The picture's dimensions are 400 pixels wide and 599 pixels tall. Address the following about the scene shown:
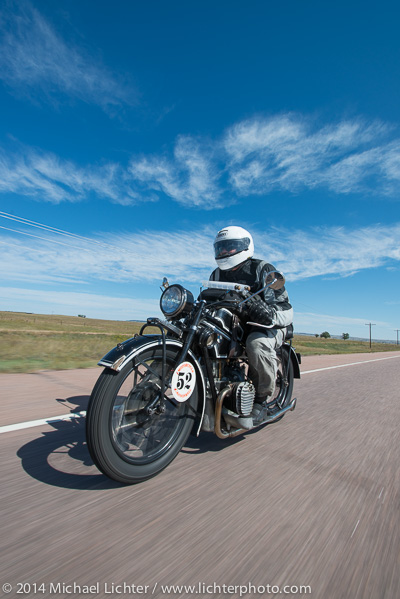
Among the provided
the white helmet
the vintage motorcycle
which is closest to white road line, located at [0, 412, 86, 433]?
the vintage motorcycle

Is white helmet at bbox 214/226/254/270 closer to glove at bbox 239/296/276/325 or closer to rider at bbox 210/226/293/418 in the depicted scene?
rider at bbox 210/226/293/418

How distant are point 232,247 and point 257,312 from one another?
2.44 feet

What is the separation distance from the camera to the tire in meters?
1.92

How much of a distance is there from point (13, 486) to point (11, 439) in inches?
34.8

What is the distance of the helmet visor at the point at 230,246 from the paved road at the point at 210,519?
1731mm

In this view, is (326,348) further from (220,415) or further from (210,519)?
(210,519)

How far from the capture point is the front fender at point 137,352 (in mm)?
2000

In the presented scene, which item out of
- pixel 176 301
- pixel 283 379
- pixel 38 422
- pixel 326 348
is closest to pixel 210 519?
pixel 176 301

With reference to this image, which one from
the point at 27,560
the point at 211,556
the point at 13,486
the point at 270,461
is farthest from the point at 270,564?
the point at 13,486

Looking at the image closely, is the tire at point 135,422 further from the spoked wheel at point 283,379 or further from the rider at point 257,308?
the spoked wheel at point 283,379

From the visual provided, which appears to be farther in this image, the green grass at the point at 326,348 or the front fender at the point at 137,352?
the green grass at the point at 326,348

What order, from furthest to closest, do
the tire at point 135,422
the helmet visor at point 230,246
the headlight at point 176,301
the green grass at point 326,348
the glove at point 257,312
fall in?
the green grass at point 326,348 < the helmet visor at point 230,246 < the glove at point 257,312 < the headlight at point 176,301 < the tire at point 135,422

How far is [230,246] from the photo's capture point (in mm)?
3268

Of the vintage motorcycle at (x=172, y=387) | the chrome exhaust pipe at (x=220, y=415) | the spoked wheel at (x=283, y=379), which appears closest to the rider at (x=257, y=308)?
the vintage motorcycle at (x=172, y=387)
